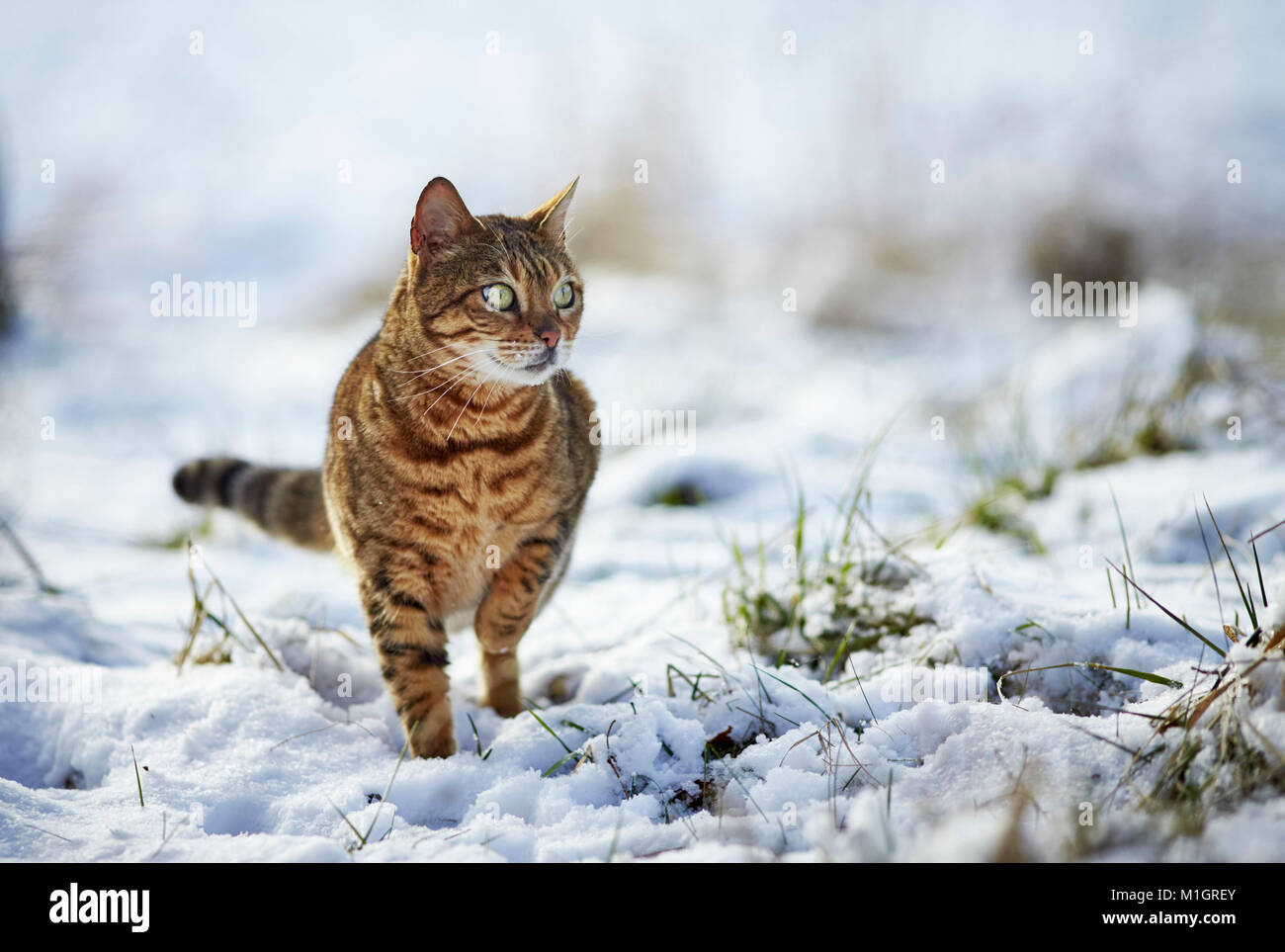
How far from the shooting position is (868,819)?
1.30 m

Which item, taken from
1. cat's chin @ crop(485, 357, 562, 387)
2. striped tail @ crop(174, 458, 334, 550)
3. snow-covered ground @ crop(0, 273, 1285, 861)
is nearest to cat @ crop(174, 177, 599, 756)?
cat's chin @ crop(485, 357, 562, 387)

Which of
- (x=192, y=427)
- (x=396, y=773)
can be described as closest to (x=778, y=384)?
(x=192, y=427)

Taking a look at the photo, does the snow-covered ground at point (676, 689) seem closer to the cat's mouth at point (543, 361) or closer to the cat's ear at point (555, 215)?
the cat's ear at point (555, 215)

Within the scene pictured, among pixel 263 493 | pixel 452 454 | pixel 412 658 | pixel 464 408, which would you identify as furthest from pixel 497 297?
pixel 263 493

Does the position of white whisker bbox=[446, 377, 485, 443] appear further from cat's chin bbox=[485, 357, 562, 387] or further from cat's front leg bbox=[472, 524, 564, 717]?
cat's front leg bbox=[472, 524, 564, 717]

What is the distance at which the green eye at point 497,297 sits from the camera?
79.3 inches

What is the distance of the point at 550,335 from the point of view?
198 cm

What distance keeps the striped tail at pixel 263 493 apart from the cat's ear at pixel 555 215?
3.73 ft

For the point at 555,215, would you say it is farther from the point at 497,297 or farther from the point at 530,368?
the point at 530,368

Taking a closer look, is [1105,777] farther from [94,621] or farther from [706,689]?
[94,621]

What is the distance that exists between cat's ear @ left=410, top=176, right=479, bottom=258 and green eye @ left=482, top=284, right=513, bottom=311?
180mm

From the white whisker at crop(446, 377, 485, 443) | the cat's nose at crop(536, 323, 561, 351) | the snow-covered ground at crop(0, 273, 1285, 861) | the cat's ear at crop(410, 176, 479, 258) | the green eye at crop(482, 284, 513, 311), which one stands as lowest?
the snow-covered ground at crop(0, 273, 1285, 861)

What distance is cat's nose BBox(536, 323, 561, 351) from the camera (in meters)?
1.98

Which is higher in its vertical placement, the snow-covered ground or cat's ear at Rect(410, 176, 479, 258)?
cat's ear at Rect(410, 176, 479, 258)
